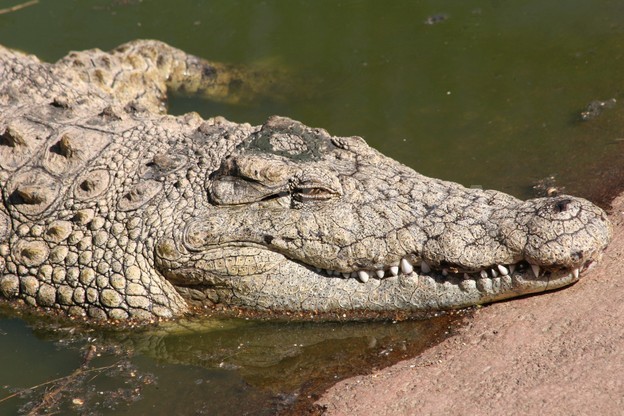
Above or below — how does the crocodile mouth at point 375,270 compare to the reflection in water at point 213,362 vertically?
above

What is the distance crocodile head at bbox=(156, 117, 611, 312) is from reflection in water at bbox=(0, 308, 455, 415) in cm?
18

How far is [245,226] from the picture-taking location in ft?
17.6

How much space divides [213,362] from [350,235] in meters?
1.26

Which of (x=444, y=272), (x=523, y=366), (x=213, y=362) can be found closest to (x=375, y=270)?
(x=444, y=272)

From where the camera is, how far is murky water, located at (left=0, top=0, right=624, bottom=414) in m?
5.22

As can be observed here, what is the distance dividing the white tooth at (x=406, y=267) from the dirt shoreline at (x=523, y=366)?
492 mm

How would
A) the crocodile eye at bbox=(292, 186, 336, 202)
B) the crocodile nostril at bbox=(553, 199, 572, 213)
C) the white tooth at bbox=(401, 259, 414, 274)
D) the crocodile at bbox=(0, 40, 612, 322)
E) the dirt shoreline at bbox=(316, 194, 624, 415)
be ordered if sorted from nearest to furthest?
the dirt shoreline at bbox=(316, 194, 624, 415)
the crocodile nostril at bbox=(553, 199, 572, 213)
the crocodile at bbox=(0, 40, 612, 322)
the white tooth at bbox=(401, 259, 414, 274)
the crocodile eye at bbox=(292, 186, 336, 202)

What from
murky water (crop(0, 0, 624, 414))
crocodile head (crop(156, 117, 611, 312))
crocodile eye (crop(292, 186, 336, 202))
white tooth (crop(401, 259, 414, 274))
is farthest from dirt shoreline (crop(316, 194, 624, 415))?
crocodile eye (crop(292, 186, 336, 202))

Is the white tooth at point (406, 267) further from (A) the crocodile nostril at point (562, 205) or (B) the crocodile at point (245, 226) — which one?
(A) the crocodile nostril at point (562, 205)

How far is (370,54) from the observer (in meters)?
8.83

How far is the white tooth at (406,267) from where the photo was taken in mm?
5121

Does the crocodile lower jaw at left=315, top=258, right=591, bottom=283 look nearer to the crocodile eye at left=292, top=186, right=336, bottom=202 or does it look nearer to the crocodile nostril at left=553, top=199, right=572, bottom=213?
the crocodile nostril at left=553, top=199, right=572, bottom=213

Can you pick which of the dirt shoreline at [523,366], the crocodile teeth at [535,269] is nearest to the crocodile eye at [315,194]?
the dirt shoreline at [523,366]

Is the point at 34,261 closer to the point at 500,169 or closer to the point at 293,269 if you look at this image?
the point at 293,269
